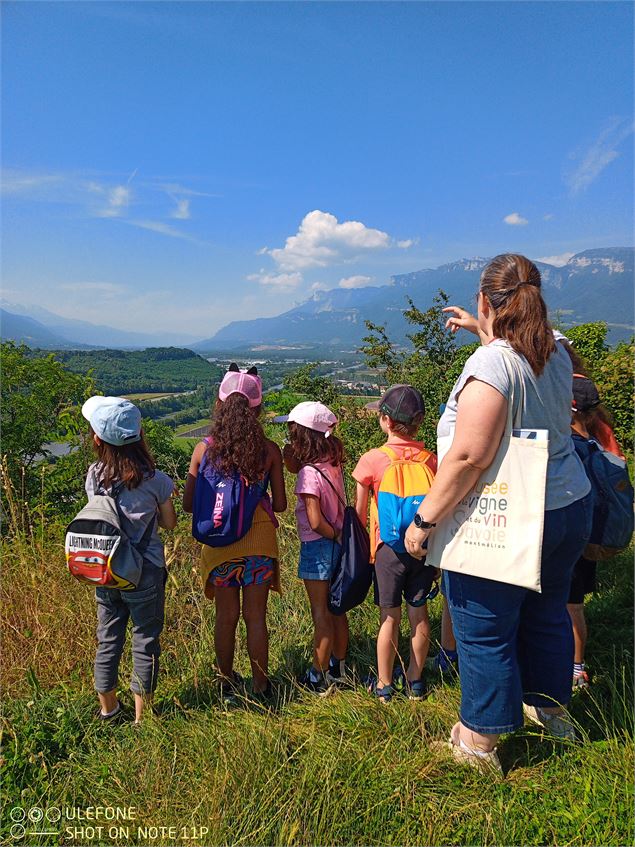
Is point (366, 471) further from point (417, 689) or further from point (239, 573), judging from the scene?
point (417, 689)

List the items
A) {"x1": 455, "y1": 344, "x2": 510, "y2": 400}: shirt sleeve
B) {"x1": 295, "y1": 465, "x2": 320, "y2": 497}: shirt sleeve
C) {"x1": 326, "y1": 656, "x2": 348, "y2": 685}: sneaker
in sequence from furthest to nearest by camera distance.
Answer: {"x1": 326, "y1": 656, "x2": 348, "y2": 685}: sneaker
{"x1": 295, "y1": 465, "x2": 320, "y2": 497}: shirt sleeve
{"x1": 455, "y1": 344, "x2": 510, "y2": 400}: shirt sleeve

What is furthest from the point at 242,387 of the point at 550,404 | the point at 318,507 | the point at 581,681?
the point at 581,681

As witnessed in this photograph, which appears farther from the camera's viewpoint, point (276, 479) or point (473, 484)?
point (276, 479)

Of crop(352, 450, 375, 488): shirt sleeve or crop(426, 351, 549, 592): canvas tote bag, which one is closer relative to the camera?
crop(426, 351, 549, 592): canvas tote bag

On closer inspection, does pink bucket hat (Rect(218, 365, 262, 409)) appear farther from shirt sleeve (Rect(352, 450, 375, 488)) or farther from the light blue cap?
shirt sleeve (Rect(352, 450, 375, 488))

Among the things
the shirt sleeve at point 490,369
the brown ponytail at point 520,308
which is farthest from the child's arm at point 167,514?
the brown ponytail at point 520,308

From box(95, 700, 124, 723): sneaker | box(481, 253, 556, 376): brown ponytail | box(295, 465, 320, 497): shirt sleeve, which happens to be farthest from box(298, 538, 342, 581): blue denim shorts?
box(481, 253, 556, 376): brown ponytail

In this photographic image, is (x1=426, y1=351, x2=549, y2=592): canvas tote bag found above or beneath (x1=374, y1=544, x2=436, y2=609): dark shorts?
above

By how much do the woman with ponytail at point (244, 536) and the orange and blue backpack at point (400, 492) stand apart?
559mm

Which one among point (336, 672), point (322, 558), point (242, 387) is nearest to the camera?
point (242, 387)

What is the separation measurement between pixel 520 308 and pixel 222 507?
1.71m

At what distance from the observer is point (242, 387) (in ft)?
8.68

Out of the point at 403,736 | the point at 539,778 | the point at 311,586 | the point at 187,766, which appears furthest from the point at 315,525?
the point at 539,778

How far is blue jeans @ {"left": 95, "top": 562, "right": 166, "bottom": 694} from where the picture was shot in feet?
8.25
